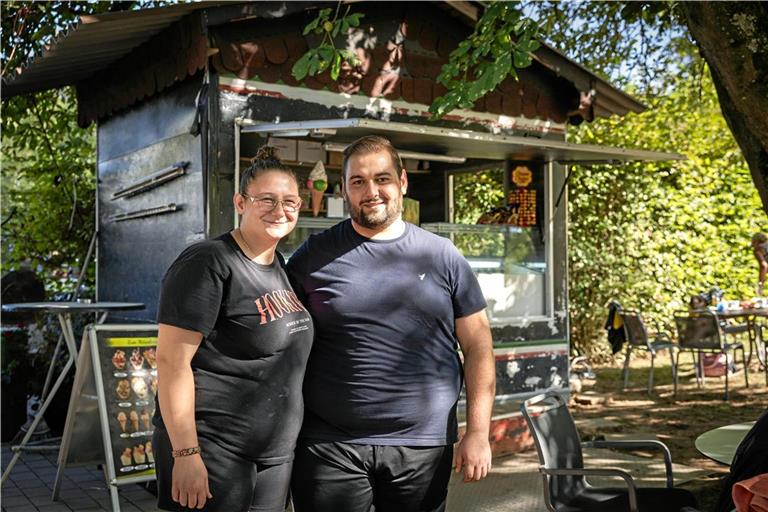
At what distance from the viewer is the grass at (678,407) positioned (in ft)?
22.7

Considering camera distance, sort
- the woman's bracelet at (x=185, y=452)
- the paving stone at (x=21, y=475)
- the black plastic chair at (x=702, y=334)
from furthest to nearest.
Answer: the black plastic chair at (x=702, y=334) → the paving stone at (x=21, y=475) → the woman's bracelet at (x=185, y=452)

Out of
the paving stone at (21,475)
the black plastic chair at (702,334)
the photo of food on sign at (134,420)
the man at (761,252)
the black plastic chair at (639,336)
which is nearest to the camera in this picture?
the photo of food on sign at (134,420)

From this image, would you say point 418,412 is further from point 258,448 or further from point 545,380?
point 545,380

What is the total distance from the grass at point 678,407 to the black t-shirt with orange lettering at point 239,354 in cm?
395

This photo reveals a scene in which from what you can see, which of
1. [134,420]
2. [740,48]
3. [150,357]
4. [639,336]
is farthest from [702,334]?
[134,420]

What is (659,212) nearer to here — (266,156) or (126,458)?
(126,458)

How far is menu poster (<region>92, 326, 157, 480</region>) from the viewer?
4.92m

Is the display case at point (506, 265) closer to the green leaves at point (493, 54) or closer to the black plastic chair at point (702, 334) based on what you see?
the green leaves at point (493, 54)

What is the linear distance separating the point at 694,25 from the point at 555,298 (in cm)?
309

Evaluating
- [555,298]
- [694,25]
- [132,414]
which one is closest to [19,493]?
[132,414]

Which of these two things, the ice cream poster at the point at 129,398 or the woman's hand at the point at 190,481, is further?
the ice cream poster at the point at 129,398

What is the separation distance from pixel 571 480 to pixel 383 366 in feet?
5.96

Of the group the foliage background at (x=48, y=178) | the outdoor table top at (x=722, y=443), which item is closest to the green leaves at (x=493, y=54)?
the outdoor table top at (x=722, y=443)

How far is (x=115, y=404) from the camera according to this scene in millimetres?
4996
